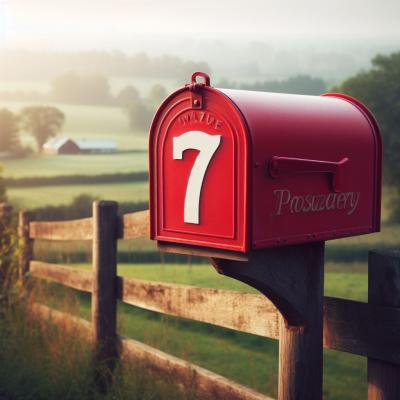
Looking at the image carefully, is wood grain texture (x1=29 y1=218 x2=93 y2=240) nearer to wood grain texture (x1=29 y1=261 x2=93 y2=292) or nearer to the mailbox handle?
wood grain texture (x1=29 y1=261 x2=93 y2=292)

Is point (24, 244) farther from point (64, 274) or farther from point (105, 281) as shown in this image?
point (105, 281)

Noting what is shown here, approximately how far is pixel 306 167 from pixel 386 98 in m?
16.3

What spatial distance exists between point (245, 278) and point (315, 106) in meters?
Result: 0.67

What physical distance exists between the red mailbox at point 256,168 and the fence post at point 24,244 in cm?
407

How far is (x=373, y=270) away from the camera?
2.82 meters

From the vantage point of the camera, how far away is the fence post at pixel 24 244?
6582 mm

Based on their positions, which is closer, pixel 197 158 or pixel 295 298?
pixel 197 158

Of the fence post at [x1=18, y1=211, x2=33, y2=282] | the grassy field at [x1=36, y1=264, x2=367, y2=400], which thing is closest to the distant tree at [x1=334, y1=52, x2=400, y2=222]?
the grassy field at [x1=36, y1=264, x2=367, y2=400]

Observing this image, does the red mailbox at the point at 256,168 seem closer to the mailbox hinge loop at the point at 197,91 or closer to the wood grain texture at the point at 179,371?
the mailbox hinge loop at the point at 197,91

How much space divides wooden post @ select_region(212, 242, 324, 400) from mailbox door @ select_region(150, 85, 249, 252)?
0.15 metres

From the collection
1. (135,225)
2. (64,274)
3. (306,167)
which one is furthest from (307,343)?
(64,274)

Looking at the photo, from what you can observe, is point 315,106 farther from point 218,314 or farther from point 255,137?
point 218,314

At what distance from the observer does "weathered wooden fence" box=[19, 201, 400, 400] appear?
2.79 metres

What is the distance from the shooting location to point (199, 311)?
12.2ft
